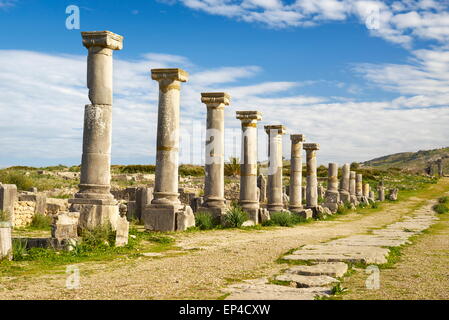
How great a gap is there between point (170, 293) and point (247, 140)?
15.1 metres

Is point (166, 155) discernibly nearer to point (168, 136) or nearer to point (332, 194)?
point (168, 136)

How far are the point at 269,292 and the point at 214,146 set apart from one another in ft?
41.9

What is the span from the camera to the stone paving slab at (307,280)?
7.04 meters

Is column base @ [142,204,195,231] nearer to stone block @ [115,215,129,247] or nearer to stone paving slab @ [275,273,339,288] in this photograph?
stone block @ [115,215,129,247]

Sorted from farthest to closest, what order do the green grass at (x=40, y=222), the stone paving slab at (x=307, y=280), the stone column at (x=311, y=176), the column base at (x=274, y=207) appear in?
the stone column at (x=311, y=176)
the column base at (x=274, y=207)
the green grass at (x=40, y=222)
the stone paving slab at (x=307, y=280)

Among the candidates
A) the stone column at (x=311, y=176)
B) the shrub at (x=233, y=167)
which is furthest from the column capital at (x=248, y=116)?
Answer: the shrub at (x=233, y=167)

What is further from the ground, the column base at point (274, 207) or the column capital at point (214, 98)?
the column capital at point (214, 98)

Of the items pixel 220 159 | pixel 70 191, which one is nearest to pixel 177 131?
→ pixel 220 159

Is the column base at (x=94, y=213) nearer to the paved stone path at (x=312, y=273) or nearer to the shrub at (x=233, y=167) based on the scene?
the paved stone path at (x=312, y=273)

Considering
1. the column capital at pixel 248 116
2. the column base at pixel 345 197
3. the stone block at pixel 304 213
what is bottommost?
the stone block at pixel 304 213

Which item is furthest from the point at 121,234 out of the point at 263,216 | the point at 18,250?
the point at 263,216

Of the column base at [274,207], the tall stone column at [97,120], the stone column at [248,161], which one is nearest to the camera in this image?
the tall stone column at [97,120]

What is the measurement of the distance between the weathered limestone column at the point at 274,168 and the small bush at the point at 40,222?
399 inches
